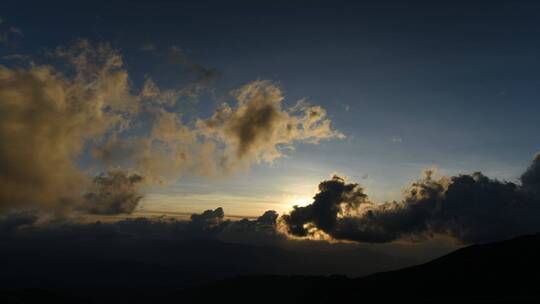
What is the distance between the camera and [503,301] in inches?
7643

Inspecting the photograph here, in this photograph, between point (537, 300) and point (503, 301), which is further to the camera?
point (503, 301)

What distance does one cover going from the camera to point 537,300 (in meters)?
178

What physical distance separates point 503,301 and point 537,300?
18.2 meters
